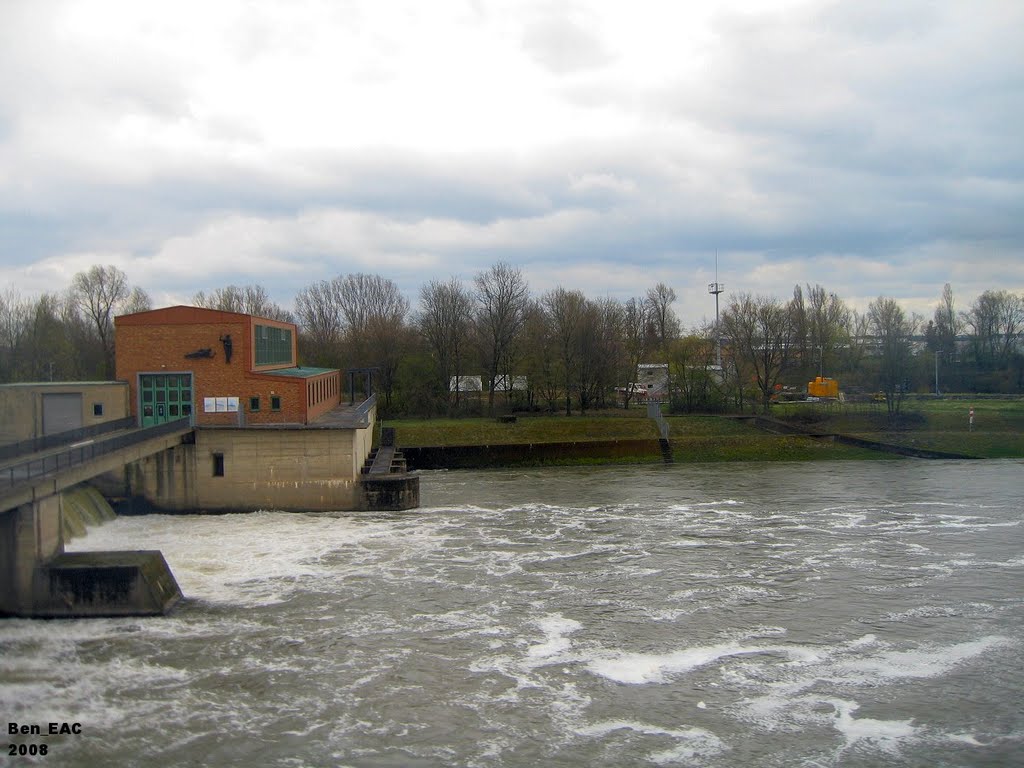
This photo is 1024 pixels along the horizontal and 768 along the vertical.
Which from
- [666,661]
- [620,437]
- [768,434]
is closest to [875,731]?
[666,661]

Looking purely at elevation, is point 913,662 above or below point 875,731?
above

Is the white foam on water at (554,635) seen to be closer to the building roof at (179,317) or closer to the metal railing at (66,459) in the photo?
the metal railing at (66,459)

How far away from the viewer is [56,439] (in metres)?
28.0

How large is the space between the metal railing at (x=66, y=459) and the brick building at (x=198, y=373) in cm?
458

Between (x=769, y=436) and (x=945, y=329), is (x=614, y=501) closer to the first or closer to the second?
(x=769, y=436)

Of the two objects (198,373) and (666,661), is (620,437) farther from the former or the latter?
(666,661)

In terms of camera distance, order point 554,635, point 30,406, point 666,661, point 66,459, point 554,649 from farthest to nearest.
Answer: point 30,406 < point 66,459 < point 554,635 < point 554,649 < point 666,661

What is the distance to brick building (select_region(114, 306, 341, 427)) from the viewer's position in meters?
34.8

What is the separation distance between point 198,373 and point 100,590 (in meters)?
16.2

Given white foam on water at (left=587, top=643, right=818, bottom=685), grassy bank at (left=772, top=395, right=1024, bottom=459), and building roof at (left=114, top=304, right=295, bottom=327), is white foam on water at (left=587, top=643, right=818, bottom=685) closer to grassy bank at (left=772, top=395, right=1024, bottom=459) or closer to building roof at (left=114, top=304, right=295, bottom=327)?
building roof at (left=114, top=304, right=295, bottom=327)

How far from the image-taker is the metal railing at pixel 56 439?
2511 cm

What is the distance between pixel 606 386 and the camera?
62312 mm

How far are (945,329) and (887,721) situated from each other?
93.4 meters

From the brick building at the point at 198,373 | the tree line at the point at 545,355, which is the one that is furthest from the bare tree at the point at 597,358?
the brick building at the point at 198,373
